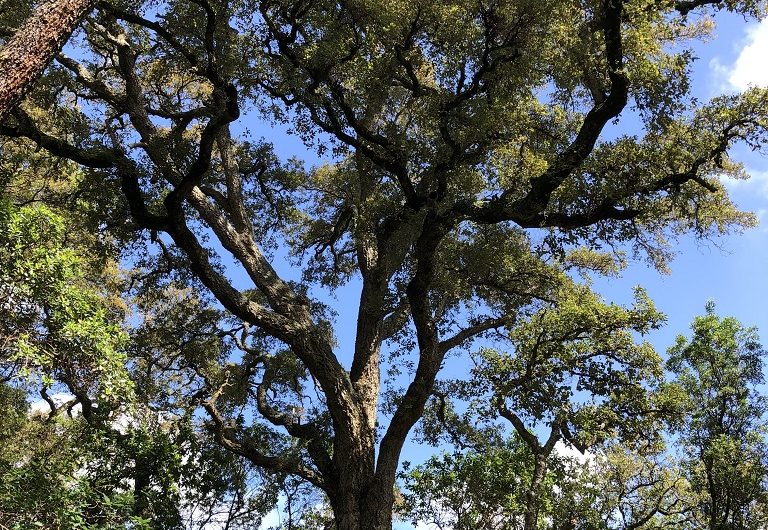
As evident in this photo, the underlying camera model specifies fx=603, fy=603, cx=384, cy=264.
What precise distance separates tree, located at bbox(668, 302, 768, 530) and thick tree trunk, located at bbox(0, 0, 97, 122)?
1090 cm

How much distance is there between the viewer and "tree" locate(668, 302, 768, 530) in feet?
35.5

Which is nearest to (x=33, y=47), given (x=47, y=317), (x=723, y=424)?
(x=47, y=317)

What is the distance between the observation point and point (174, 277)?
11.1 m

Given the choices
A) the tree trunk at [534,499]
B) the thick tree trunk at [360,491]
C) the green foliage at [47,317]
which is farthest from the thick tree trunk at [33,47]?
the tree trunk at [534,499]

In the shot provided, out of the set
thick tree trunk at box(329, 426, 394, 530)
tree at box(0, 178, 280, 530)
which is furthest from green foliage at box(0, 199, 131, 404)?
thick tree trunk at box(329, 426, 394, 530)

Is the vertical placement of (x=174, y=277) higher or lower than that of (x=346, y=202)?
lower

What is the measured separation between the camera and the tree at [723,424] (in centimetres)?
1081

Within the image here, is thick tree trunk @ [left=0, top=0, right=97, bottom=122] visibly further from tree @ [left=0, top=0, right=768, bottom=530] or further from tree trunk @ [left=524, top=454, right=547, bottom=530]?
tree trunk @ [left=524, top=454, right=547, bottom=530]

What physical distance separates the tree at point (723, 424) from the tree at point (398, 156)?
154 inches

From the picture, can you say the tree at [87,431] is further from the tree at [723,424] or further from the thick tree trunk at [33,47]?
the tree at [723,424]

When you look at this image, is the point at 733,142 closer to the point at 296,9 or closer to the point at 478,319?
the point at 478,319

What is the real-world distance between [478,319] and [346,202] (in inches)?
127

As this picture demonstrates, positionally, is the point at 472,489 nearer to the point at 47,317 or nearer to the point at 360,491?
the point at 360,491

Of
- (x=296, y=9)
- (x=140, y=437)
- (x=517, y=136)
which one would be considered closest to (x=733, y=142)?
(x=517, y=136)
